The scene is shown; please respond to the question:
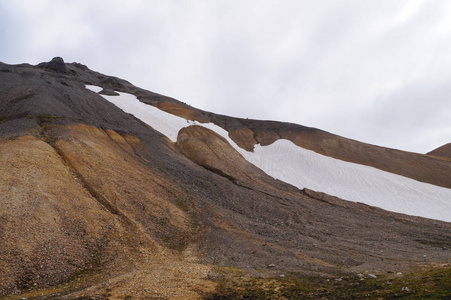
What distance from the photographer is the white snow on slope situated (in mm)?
29997

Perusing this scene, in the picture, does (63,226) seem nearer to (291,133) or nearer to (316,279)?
(316,279)

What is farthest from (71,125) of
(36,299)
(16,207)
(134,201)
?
(36,299)

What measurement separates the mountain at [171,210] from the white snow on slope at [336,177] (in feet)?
0.78

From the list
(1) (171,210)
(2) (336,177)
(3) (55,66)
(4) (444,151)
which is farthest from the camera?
(4) (444,151)

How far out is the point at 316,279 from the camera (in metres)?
9.71

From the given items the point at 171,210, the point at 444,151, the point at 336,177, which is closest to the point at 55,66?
the point at 171,210

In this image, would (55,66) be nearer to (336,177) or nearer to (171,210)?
(171,210)

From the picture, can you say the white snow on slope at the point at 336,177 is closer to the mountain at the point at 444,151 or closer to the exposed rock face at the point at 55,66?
the exposed rock face at the point at 55,66

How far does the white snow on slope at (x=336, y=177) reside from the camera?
30.0 metres

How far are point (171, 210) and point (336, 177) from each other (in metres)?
25.2

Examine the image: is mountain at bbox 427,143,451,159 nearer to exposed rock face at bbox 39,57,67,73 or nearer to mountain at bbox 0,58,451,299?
mountain at bbox 0,58,451,299

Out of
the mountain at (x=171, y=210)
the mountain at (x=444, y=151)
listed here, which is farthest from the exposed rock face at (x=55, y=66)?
the mountain at (x=444, y=151)

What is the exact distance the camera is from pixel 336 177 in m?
34.7

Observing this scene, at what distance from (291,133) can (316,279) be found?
39.4 metres
